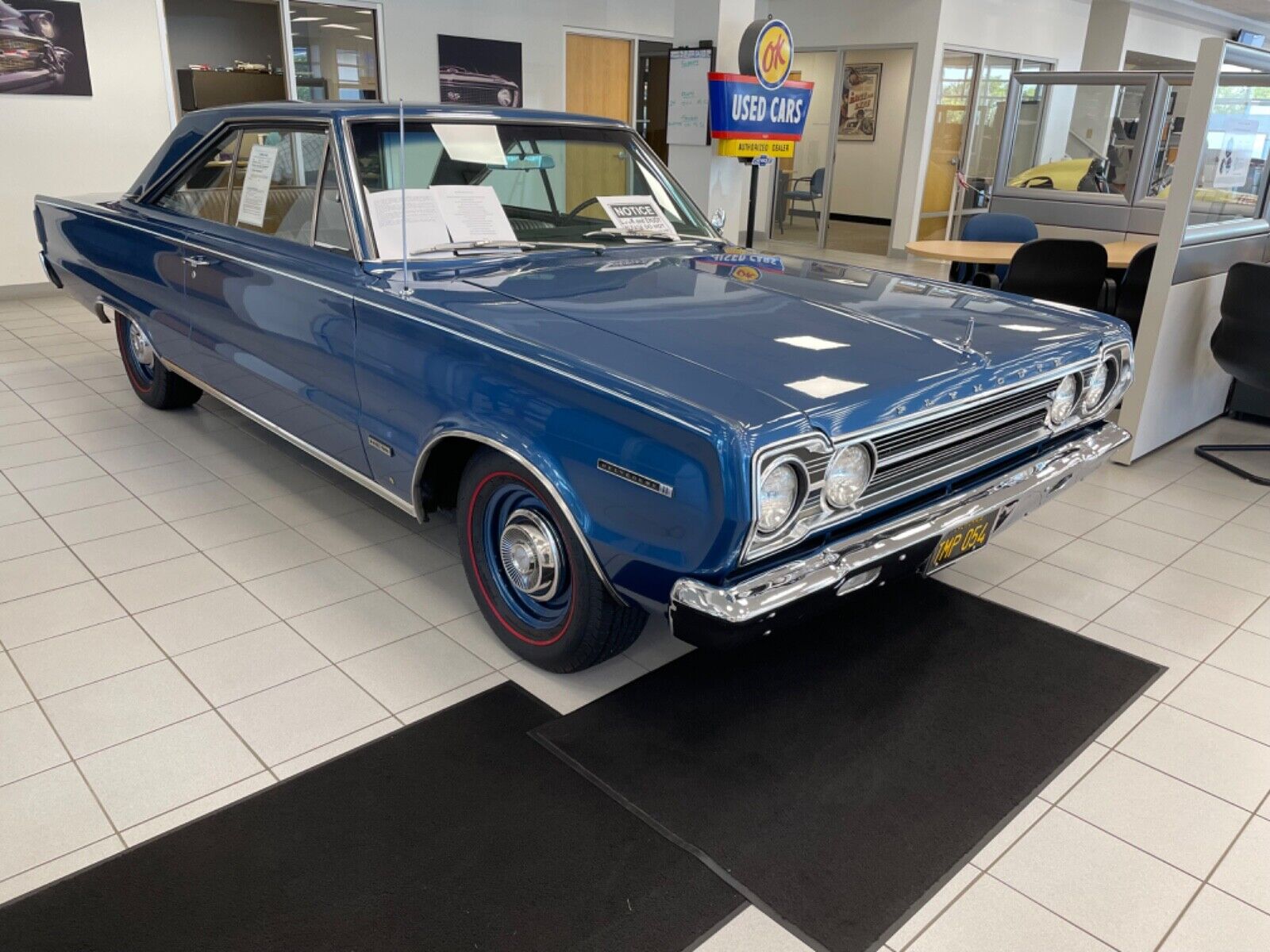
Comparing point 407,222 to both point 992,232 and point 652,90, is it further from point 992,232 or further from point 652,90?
point 652,90

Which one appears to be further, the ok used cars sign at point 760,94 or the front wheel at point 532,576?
the ok used cars sign at point 760,94

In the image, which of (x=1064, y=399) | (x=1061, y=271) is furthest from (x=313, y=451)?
(x=1061, y=271)

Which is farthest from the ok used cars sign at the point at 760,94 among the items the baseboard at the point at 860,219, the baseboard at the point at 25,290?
the baseboard at the point at 860,219

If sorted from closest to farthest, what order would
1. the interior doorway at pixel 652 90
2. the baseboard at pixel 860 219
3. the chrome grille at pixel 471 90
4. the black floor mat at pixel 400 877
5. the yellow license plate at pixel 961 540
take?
the black floor mat at pixel 400 877, the yellow license plate at pixel 961 540, the chrome grille at pixel 471 90, the interior doorway at pixel 652 90, the baseboard at pixel 860 219

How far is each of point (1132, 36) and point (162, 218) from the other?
47.4 ft

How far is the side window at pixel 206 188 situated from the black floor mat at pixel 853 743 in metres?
2.50

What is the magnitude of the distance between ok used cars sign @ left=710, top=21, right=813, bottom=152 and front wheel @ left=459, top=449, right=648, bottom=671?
17.6 feet

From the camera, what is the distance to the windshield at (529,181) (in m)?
2.83

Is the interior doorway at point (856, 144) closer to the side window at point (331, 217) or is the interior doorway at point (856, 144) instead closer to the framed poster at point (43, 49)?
the framed poster at point (43, 49)

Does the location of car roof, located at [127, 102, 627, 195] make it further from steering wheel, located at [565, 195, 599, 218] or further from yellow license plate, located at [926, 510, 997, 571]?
yellow license plate, located at [926, 510, 997, 571]

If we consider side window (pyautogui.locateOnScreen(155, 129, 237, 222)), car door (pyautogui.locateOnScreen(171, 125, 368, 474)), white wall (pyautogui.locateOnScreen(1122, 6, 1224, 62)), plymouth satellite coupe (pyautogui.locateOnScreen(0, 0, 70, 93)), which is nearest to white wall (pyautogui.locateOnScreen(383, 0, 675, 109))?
plymouth satellite coupe (pyautogui.locateOnScreen(0, 0, 70, 93))

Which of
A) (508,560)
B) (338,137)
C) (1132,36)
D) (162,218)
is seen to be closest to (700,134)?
(162,218)

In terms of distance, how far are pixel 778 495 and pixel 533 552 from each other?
0.78m

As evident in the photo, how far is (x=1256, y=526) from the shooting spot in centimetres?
387
